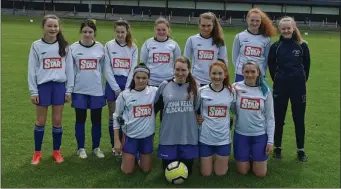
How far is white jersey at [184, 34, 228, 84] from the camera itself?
5.55 meters

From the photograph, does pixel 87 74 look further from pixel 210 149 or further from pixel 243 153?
pixel 243 153

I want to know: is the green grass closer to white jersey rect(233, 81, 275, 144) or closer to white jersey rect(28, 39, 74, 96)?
white jersey rect(233, 81, 275, 144)

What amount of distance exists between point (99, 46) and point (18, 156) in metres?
1.84

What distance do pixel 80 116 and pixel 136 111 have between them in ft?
3.06

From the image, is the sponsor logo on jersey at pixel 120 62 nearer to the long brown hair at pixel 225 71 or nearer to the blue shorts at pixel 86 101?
the blue shorts at pixel 86 101

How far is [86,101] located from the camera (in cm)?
527

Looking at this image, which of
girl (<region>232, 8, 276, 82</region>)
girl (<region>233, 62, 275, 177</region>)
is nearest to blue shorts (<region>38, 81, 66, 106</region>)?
girl (<region>233, 62, 275, 177</region>)

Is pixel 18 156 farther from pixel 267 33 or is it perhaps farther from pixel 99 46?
pixel 267 33

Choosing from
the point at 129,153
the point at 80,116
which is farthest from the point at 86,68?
the point at 129,153

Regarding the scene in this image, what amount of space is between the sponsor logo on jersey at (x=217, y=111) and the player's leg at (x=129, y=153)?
971 millimetres

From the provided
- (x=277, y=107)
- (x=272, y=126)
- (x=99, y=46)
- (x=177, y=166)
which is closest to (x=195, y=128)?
(x=177, y=166)

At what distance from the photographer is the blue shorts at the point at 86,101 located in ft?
17.2

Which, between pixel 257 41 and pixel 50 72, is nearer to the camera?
pixel 50 72

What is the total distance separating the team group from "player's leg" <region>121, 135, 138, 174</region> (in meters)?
0.01
